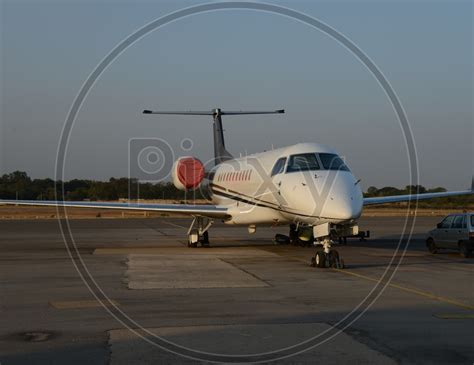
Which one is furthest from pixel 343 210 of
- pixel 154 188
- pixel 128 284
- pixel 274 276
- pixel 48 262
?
pixel 154 188

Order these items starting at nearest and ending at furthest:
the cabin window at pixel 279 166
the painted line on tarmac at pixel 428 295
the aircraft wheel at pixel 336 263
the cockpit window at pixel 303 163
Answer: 1. the painted line on tarmac at pixel 428 295
2. the aircraft wheel at pixel 336 263
3. the cockpit window at pixel 303 163
4. the cabin window at pixel 279 166

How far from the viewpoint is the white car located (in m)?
21.0

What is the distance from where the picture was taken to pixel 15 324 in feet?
31.3

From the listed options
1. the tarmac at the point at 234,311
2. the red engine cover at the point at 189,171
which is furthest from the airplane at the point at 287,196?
the tarmac at the point at 234,311

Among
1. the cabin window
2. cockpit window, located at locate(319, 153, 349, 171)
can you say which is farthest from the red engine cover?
cockpit window, located at locate(319, 153, 349, 171)

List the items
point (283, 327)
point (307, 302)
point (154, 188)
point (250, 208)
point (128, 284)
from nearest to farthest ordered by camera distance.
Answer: point (283, 327) < point (307, 302) < point (128, 284) < point (250, 208) < point (154, 188)

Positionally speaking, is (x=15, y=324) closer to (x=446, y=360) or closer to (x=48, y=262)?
(x=446, y=360)

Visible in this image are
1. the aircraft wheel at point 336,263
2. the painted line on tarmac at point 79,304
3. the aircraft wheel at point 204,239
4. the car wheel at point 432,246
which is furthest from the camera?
the aircraft wheel at point 204,239

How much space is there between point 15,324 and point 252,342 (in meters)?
3.52

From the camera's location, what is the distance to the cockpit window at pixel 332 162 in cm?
2012

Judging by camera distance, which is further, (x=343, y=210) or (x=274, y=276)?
(x=343, y=210)

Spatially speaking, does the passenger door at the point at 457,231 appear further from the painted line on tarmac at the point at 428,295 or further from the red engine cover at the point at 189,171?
the red engine cover at the point at 189,171

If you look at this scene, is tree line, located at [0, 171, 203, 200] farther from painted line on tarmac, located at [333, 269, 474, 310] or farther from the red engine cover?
painted line on tarmac, located at [333, 269, 474, 310]

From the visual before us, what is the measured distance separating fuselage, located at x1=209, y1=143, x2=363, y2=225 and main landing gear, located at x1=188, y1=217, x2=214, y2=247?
4.02 ft
